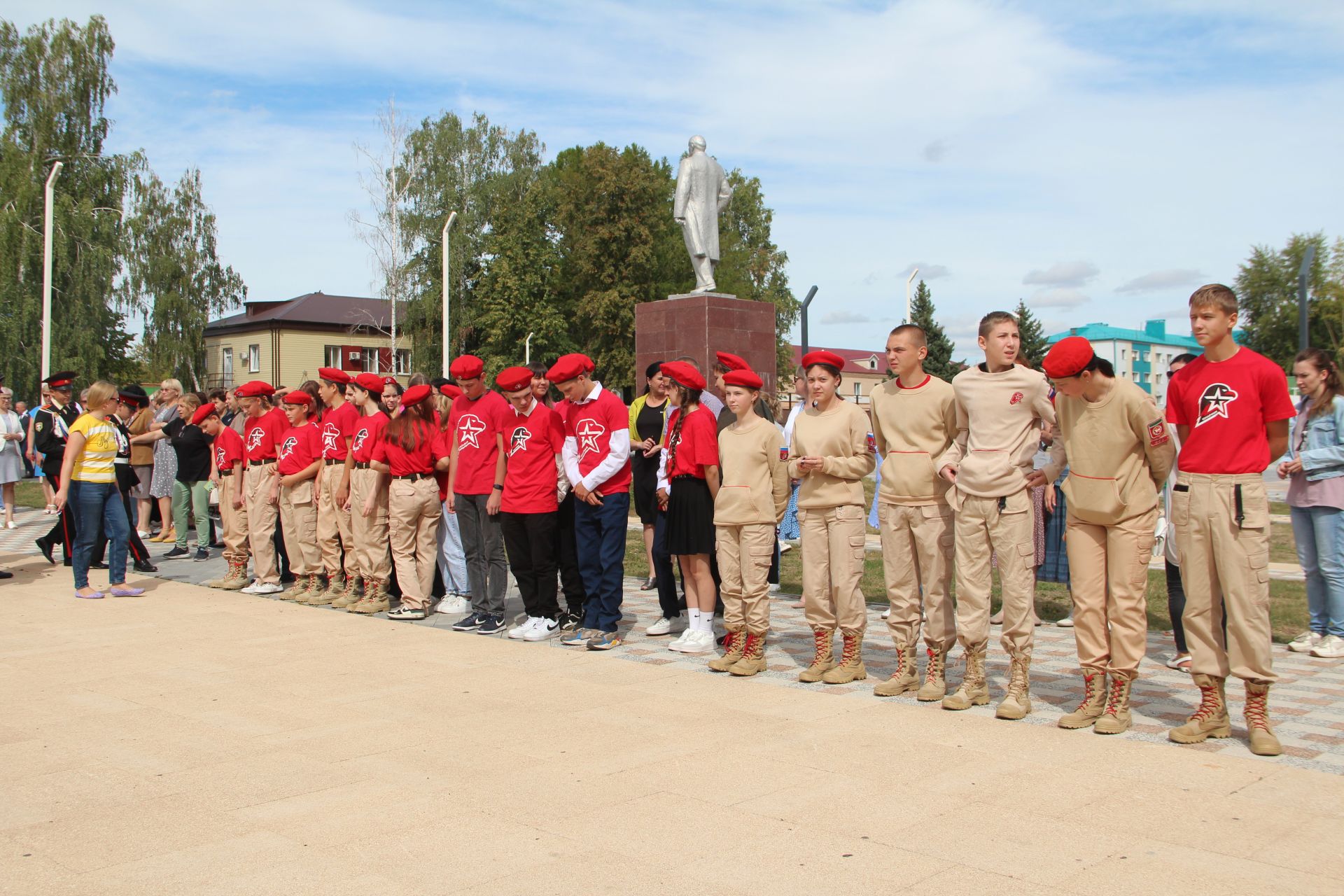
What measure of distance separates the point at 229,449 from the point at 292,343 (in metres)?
57.5

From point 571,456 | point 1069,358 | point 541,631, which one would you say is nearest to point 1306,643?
point 1069,358

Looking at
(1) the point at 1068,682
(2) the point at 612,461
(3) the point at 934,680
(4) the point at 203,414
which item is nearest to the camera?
(3) the point at 934,680

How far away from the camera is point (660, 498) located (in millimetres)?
8055

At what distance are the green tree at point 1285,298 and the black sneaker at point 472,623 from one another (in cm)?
4889

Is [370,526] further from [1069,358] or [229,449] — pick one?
[1069,358]

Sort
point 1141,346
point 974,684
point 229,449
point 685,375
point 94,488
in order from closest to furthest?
1. point 974,684
2. point 685,375
3. point 94,488
4. point 229,449
5. point 1141,346

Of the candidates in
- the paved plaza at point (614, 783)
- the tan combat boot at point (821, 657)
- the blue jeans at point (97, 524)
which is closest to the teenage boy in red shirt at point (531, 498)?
the paved plaza at point (614, 783)

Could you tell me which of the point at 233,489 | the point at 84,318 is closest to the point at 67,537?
the point at 233,489

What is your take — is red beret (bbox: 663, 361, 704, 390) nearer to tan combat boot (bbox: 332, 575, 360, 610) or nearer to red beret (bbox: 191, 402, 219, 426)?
tan combat boot (bbox: 332, 575, 360, 610)

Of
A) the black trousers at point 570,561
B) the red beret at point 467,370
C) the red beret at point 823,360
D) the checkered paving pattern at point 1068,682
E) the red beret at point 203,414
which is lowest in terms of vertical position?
the checkered paving pattern at point 1068,682

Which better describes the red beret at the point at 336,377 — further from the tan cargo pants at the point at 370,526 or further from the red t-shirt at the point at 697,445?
the red t-shirt at the point at 697,445

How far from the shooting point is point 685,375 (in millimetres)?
7469

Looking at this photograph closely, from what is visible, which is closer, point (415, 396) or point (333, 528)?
point (415, 396)

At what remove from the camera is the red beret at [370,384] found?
31.4 ft
